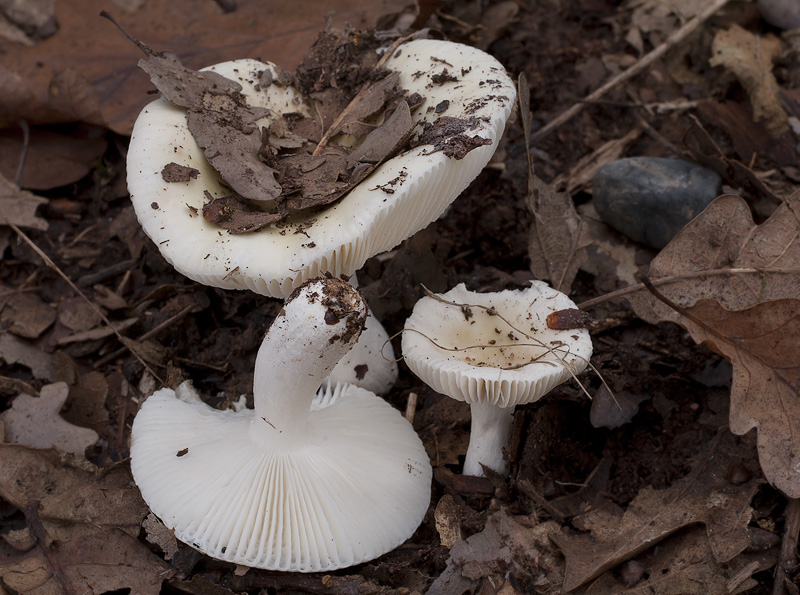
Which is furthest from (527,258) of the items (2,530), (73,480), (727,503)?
(2,530)

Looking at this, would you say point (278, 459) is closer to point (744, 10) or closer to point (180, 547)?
point (180, 547)

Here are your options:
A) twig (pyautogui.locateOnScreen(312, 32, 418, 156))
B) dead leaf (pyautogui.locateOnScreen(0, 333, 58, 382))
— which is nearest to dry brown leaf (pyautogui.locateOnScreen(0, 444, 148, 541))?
dead leaf (pyautogui.locateOnScreen(0, 333, 58, 382))

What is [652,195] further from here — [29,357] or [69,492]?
[29,357]

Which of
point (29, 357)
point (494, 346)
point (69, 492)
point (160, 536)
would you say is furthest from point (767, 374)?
point (29, 357)

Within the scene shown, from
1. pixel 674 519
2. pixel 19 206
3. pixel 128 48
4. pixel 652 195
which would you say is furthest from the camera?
pixel 128 48

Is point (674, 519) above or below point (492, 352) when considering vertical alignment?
below

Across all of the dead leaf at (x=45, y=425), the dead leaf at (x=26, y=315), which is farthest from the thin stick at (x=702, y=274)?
the dead leaf at (x=26, y=315)
